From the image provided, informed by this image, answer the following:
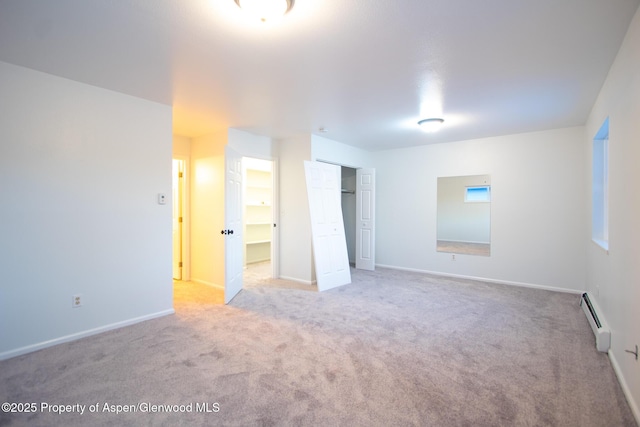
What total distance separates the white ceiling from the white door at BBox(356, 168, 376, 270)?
2.41 metres

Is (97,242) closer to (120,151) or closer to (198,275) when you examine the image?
(120,151)

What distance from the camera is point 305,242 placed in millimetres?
5090

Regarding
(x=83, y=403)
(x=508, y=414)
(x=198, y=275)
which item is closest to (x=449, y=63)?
(x=508, y=414)

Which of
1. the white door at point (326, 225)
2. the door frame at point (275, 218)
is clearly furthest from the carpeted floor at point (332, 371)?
the door frame at point (275, 218)

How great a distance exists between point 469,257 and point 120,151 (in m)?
5.33

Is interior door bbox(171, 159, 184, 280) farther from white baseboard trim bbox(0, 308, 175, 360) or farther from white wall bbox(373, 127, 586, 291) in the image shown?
white wall bbox(373, 127, 586, 291)

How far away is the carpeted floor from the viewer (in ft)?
6.14

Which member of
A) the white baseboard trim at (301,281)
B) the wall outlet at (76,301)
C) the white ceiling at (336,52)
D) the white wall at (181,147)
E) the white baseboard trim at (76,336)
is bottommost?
the white baseboard trim at (76,336)

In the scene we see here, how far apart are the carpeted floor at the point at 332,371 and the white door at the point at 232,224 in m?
0.49


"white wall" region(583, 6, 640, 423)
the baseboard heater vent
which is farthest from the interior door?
the baseboard heater vent

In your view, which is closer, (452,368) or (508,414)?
(508,414)

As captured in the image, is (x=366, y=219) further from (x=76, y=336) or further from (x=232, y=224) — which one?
(x=76, y=336)

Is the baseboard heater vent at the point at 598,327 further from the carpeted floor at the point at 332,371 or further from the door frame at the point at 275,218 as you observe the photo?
the door frame at the point at 275,218

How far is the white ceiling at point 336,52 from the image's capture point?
185 cm
